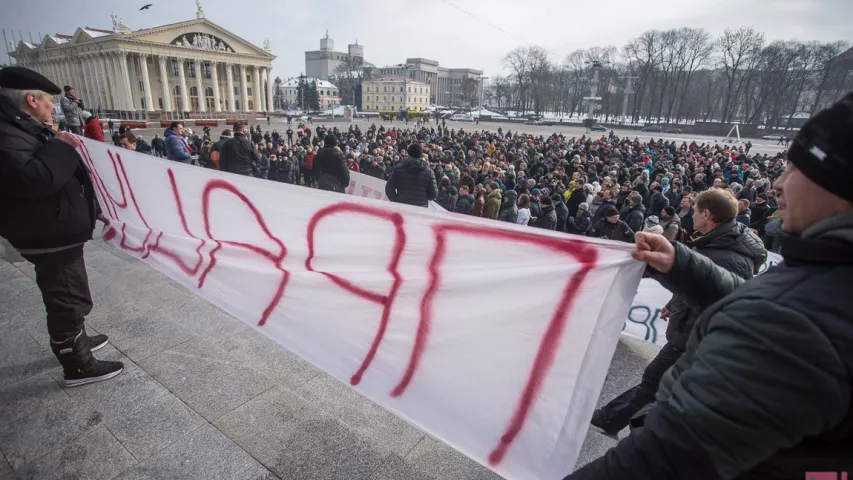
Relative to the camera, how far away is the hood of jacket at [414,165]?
212 inches

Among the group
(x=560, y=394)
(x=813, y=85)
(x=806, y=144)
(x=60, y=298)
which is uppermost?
(x=813, y=85)

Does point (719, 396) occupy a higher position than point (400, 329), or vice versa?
point (719, 396)

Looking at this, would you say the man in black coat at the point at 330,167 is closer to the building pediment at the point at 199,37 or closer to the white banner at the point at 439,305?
the white banner at the point at 439,305

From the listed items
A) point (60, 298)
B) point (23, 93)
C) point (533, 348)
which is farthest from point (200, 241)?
point (533, 348)

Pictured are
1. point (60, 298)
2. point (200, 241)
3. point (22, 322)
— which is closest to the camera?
point (60, 298)

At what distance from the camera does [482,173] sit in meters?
10.8

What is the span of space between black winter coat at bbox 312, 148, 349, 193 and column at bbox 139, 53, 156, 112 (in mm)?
64438

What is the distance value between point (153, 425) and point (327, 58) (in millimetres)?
132852

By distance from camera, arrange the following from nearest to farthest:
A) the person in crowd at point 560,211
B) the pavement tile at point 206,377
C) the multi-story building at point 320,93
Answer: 1. the pavement tile at point 206,377
2. the person in crowd at point 560,211
3. the multi-story building at point 320,93

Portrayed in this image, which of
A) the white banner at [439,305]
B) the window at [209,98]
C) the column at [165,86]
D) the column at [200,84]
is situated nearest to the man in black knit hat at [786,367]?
the white banner at [439,305]

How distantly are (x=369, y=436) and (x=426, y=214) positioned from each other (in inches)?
52.4

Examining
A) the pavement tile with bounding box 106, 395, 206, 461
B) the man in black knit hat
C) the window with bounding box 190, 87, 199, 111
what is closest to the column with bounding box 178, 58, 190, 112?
the window with bounding box 190, 87, 199, 111

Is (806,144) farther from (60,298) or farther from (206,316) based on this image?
(206,316)

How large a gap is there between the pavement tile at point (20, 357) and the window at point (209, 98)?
244 feet
